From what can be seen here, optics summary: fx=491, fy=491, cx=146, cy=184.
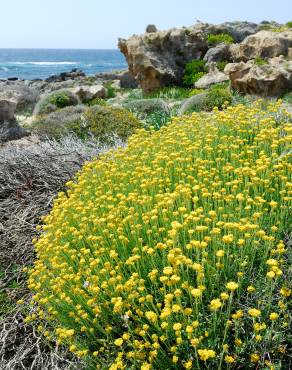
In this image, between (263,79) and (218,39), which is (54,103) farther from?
(218,39)

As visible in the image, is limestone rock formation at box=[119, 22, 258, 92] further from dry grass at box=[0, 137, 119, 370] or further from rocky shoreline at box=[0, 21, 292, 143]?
dry grass at box=[0, 137, 119, 370]

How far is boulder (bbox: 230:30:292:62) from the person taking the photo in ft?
59.3

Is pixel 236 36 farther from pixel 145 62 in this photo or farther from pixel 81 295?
pixel 81 295

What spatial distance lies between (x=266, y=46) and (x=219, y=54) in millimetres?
3213

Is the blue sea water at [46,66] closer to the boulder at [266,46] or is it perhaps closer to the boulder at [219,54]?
the boulder at [219,54]

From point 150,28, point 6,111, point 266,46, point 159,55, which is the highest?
point 150,28

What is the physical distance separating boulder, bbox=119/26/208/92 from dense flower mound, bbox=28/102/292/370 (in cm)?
1484

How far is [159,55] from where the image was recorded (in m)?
19.9

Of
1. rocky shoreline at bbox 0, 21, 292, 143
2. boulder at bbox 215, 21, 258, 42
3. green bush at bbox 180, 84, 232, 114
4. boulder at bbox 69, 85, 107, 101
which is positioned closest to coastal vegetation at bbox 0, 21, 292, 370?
green bush at bbox 180, 84, 232, 114

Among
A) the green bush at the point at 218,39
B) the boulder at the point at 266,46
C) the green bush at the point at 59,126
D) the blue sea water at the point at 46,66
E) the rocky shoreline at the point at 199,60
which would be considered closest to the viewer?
the green bush at the point at 59,126

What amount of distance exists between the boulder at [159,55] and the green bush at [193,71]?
259 mm

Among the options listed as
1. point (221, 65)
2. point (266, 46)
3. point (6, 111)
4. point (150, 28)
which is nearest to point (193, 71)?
point (221, 65)

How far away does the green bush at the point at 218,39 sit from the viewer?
2258 centimetres

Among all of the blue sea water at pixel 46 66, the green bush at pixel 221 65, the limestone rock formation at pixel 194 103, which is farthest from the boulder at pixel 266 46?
the blue sea water at pixel 46 66
